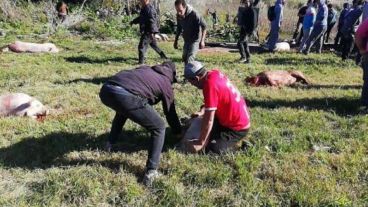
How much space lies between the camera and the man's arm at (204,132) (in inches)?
195

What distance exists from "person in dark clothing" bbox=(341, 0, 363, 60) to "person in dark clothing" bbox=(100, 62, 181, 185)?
807 centimetres

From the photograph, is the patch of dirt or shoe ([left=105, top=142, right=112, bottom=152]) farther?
the patch of dirt

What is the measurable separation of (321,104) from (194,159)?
118 inches

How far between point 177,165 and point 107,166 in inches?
30.5

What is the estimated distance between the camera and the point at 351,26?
1195 cm

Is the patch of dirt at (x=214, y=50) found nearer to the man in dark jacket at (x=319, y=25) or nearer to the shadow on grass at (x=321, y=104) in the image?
the man in dark jacket at (x=319, y=25)

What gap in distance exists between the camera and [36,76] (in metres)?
9.44

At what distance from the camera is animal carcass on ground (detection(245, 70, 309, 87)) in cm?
865

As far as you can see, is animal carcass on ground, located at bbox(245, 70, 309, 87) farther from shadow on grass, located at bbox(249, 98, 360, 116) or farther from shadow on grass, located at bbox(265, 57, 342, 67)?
shadow on grass, located at bbox(265, 57, 342, 67)

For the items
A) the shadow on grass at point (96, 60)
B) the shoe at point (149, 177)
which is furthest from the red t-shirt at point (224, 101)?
the shadow on grass at point (96, 60)

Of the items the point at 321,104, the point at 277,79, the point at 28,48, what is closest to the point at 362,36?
the point at 321,104

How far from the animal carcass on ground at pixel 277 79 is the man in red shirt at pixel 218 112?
134 inches

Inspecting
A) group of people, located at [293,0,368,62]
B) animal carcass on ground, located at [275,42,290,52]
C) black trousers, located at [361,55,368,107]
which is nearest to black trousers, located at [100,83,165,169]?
black trousers, located at [361,55,368,107]

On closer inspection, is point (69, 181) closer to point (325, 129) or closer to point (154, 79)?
point (154, 79)
